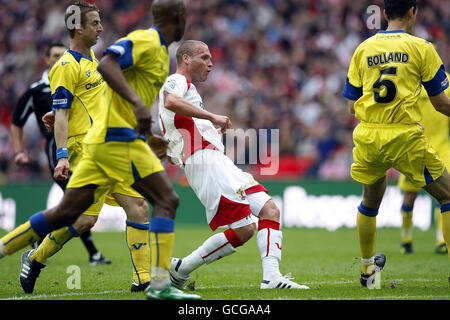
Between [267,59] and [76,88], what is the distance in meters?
13.7

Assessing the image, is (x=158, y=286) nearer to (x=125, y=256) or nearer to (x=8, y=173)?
(x=125, y=256)

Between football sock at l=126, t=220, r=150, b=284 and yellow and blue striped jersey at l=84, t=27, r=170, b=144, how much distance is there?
1.41 m

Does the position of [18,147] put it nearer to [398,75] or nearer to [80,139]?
[80,139]

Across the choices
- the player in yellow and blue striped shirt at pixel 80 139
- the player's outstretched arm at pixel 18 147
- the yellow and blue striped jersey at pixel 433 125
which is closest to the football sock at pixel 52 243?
the player in yellow and blue striped shirt at pixel 80 139

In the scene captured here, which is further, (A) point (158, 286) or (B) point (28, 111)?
(B) point (28, 111)

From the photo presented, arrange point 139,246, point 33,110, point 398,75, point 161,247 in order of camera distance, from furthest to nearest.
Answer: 1. point 33,110
2. point 139,246
3. point 398,75
4. point 161,247

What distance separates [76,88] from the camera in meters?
6.73

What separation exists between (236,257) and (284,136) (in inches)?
285

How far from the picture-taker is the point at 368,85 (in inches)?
246

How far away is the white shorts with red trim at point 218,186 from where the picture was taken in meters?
6.25

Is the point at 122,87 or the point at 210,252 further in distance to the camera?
the point at 210,252

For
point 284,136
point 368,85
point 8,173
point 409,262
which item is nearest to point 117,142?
point 368,85

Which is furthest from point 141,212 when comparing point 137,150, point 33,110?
point 33,110

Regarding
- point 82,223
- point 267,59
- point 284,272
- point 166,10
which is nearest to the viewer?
point 166,10
